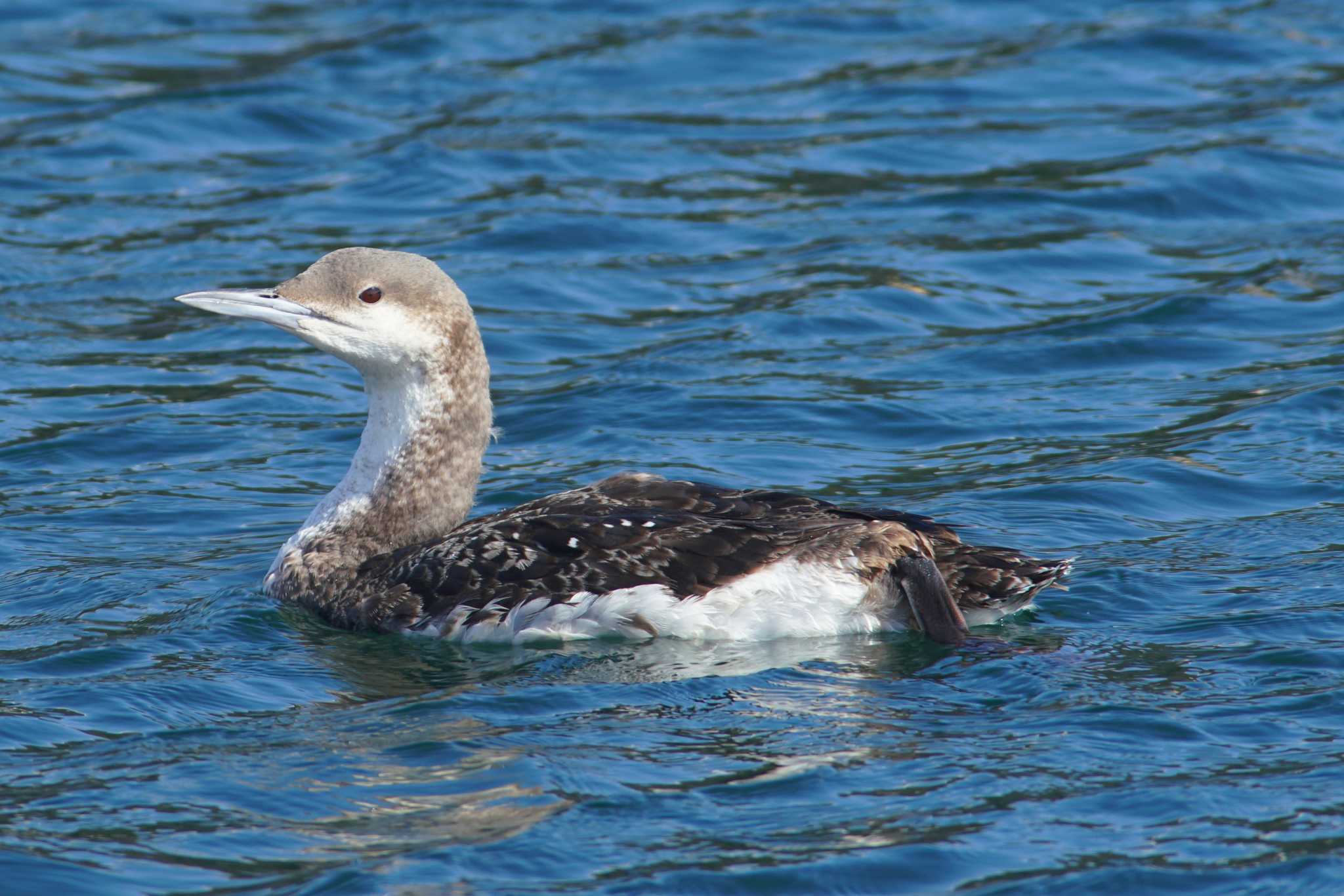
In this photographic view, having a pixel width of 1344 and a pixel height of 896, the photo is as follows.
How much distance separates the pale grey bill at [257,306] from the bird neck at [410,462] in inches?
18.1

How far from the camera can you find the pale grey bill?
24.6 feet

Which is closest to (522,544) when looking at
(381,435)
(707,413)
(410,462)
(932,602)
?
(410,462)

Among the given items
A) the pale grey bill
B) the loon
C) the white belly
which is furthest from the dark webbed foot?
the pale grey bill

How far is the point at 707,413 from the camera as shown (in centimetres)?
1033

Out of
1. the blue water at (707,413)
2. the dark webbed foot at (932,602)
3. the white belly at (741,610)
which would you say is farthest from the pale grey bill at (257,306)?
the dark webbed foot at (932,602)

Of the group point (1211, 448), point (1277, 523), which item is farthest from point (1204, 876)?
point (1211, 448)

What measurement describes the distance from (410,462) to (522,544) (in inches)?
33.7

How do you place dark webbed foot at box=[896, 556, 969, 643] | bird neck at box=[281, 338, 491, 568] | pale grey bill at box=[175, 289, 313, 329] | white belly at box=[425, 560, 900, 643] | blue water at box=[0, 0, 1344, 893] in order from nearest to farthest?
blue water at box=[0, 0, 1344, 893] < dark webbed foot at box=[896, 556, 969, 643] < white belly at box=[425, 560, 900, 643] < pale grey bill at box=[175, 289, 313, 329] < bird neck at box=[281, 338, 491, 568]

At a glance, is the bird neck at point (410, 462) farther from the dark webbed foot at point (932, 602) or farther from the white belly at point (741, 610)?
the dark webbed foot at point (932, 602)

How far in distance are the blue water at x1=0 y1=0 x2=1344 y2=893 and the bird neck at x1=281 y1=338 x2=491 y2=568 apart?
1.49ft

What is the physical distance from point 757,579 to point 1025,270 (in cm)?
605

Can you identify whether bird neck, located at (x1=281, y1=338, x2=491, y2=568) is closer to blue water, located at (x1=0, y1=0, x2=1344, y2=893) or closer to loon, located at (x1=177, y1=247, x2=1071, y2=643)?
loon, located at (x1=177, y1=247, x2=1071, y2=643)

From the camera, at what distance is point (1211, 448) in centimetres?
952

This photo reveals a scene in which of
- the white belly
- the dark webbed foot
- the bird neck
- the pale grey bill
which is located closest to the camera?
the dark webbed foot
